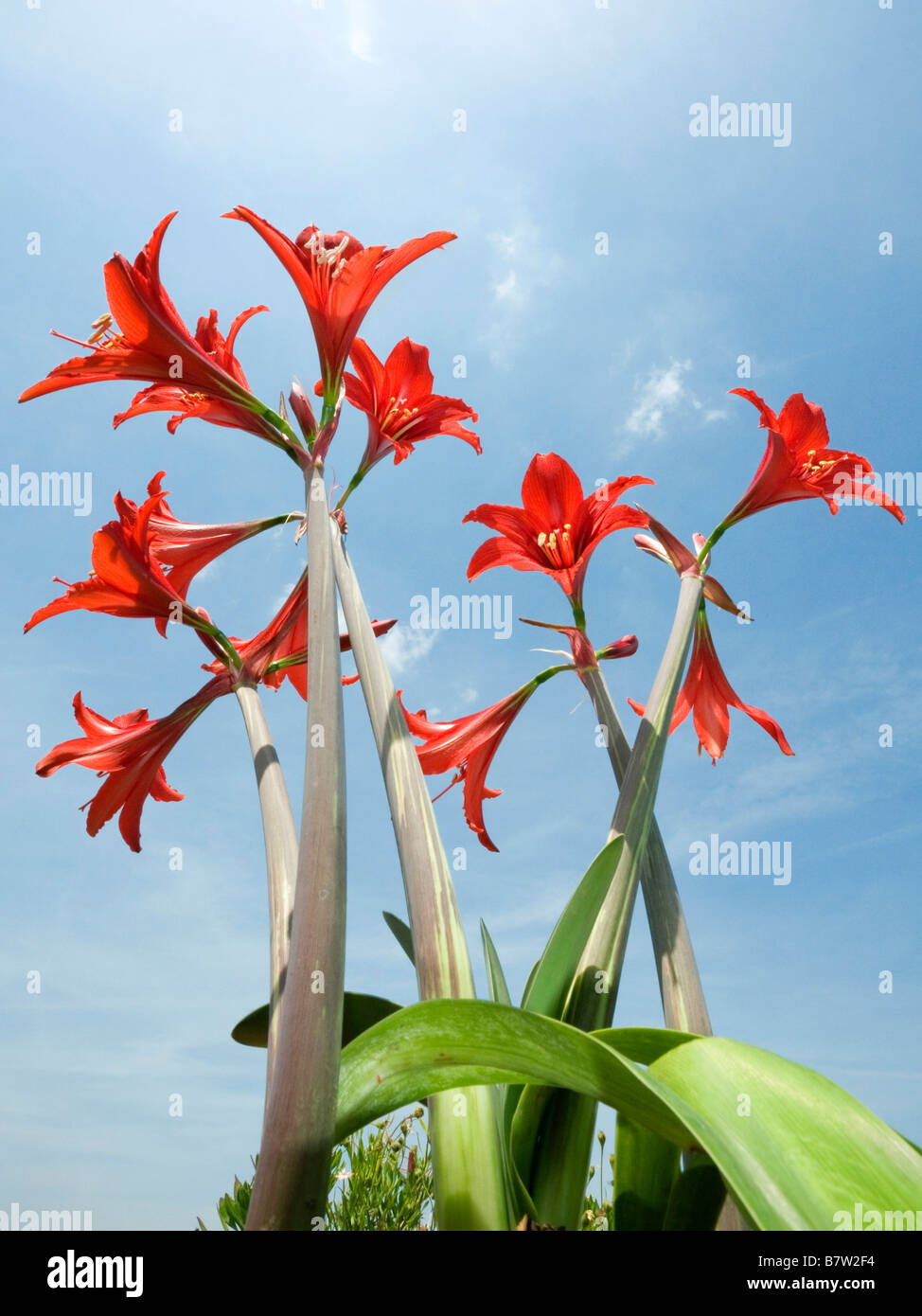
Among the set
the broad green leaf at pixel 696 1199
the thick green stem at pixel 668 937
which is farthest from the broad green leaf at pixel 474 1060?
the thick green stem at pixel 668 937

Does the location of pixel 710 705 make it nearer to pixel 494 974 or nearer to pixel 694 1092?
pixel 494 974

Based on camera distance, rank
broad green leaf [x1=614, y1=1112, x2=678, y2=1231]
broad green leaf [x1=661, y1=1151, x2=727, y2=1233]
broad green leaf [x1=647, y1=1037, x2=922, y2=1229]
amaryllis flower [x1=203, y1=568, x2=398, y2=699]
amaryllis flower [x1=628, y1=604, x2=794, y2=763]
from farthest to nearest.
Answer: amaryllis flower [x1=628, y1=604, x2=794, y2=763]
amaryllis flower [x1=203, y1=568, x2=398, y2=699]
broad green leaf [x1=614, y1=1112, x2=678, y2=1231]
broad green leaf [x1=661, y1=1151, x2=727, y2=1233]
broad green leaf [x1=647, y1=1037, x2=922, y2=1229]

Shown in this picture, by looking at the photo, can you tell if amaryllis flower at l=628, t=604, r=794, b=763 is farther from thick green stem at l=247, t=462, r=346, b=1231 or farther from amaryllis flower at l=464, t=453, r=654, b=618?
thick green stem at l=247, t=462, r=346, b=1231

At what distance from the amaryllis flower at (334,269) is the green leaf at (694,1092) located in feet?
3.13

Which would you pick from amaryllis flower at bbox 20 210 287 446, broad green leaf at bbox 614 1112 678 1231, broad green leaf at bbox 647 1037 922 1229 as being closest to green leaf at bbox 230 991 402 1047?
broad green leaf at bbox 614 1112 678 1231

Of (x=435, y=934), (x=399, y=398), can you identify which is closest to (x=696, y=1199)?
(x=435, y=934)

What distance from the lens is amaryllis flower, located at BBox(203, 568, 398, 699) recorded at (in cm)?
148

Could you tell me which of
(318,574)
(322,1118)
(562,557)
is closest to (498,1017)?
(322,1118)

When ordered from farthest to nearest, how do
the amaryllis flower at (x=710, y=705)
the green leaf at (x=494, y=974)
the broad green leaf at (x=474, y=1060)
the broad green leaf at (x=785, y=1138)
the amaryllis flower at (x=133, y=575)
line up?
the amaryllis flower at (x=710, y=705), the amaryllis flower at (x=133, y=575), the green leaf at (x=494, y=974), the broad green leaf at (x=474, y=1060), the broad green leaf at (x=785, y=1138)

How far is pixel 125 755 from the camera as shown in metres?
1.50

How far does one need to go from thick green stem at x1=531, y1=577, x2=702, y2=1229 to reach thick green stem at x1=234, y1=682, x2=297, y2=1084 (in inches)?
13.6

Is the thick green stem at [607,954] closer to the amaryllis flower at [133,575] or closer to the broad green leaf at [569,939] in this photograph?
the broad green leaf at [569,939]

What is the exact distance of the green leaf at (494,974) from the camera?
4.20 feet

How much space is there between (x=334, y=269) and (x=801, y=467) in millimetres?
799
